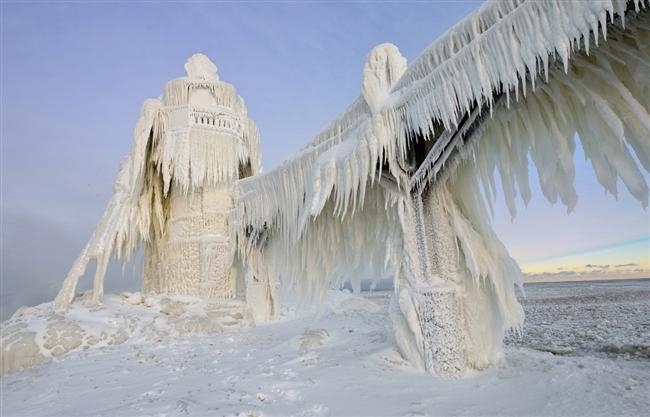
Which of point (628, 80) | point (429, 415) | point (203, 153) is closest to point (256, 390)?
point (429, 415)

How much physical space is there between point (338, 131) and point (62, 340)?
6024mm

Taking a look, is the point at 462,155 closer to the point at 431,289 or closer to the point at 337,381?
the point at 431,289

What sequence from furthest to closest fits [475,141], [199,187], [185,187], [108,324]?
[199,187] → [185,187] → [108,324] → [475,141]

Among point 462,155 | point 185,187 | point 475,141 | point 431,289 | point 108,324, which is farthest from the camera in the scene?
point 185,187

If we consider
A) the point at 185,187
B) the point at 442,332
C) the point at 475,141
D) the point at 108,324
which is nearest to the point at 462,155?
the point at 475,141

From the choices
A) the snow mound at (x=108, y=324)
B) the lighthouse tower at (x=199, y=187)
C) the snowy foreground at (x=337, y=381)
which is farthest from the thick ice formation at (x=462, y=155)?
the lighthouse tower at (x=199, y=187)

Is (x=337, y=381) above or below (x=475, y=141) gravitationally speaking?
below

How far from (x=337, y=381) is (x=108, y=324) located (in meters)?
5.94

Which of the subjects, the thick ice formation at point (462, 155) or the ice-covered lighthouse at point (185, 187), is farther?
the ice-covered lighthouse at point (185, 187)

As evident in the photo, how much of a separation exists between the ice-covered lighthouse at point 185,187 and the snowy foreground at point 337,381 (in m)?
3.77

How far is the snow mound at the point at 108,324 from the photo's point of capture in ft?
19.5

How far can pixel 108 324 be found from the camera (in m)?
7.22

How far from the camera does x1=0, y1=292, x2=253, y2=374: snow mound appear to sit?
5.94 meters

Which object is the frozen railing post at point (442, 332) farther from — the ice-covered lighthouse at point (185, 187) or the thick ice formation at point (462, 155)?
the ice-covered lighthouse at point (185, 187)
